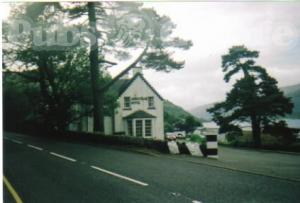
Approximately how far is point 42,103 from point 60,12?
38.6ft

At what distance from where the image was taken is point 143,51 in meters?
21.2

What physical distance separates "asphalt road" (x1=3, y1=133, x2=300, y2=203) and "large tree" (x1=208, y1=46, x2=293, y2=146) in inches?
801

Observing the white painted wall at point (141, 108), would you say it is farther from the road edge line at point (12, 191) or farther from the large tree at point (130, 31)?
the road edge line at point (12, 191)

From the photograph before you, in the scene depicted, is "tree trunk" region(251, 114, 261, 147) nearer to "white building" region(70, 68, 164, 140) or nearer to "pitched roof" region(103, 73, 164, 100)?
"white building" region(70, 68, 164, 140)

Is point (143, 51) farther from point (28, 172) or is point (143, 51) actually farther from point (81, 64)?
point (28, 172)

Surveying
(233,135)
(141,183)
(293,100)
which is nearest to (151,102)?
(233,135)

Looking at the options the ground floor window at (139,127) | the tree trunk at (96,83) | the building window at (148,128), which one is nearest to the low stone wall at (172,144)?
the tree trunk at (96,83)

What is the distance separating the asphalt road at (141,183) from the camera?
641 centimetres

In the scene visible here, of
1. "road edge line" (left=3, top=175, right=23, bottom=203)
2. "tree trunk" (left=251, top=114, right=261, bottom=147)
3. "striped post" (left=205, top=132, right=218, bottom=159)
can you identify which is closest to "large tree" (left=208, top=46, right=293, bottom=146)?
"tree trunk" (left=251, top=114, right=261, bottom=147)

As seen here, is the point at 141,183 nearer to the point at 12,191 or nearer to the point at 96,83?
the point at 12,191

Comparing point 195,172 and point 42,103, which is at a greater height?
point 42,103

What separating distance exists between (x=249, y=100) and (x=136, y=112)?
12.7 m

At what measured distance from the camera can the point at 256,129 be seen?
30531mm

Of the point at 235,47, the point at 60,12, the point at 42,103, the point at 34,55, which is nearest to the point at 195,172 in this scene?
the point at 60,12
